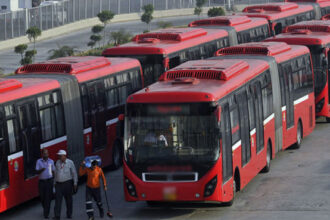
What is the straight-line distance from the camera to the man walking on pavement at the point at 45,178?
19625 mm

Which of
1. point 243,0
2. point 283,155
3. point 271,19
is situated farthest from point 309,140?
point 243,0

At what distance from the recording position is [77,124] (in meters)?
23.0

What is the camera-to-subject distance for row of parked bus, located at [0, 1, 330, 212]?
18500 mm

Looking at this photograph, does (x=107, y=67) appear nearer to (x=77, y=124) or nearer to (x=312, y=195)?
(x=77, y=124)

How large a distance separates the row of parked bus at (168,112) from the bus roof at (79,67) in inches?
1.5

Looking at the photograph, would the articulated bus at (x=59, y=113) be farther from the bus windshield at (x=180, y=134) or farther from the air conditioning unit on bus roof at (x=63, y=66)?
the bus windshield at (x=180, y=134)

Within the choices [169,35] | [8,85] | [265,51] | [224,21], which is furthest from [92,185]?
[224,21]

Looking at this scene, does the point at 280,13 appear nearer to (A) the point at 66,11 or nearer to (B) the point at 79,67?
(B) the point at 79,67

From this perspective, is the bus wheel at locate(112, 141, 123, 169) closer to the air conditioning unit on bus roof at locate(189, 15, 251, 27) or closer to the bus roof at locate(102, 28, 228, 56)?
the bus roof at locate(102, 28, 228, 56)

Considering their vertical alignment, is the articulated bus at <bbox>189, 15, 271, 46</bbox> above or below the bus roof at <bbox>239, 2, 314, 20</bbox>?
below

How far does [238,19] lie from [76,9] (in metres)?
34.0

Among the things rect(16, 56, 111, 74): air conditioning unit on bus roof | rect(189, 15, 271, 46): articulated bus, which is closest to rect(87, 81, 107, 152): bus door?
rect(16, 56, 111, 74): air conditioning unit on bus roof

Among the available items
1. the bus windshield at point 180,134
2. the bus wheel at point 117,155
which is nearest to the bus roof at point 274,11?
A: the bus wheel at point 117,155

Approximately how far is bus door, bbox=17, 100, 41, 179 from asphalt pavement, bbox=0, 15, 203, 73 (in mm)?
30790
